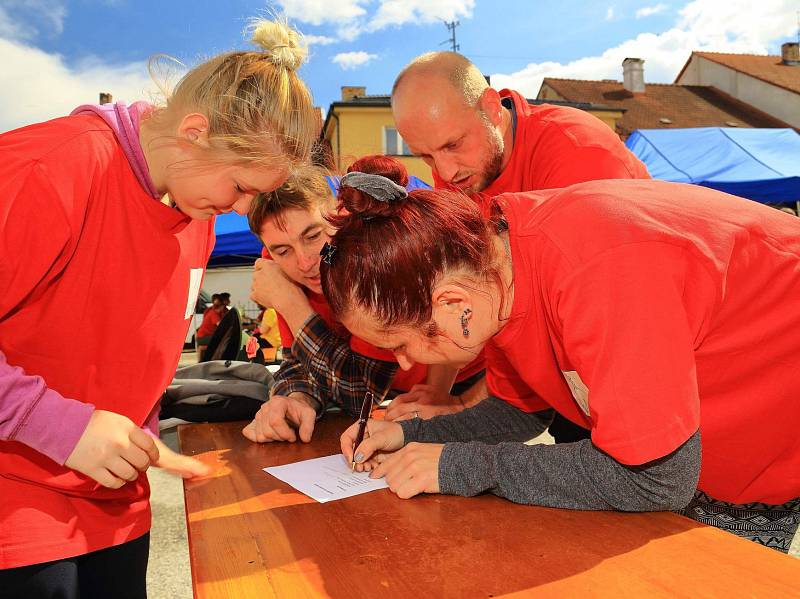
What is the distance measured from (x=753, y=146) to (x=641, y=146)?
104 centimetres

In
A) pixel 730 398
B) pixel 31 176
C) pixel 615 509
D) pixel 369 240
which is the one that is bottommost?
pixel 615 509

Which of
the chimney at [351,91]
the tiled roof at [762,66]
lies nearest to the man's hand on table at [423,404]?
the chimney at [351,91]

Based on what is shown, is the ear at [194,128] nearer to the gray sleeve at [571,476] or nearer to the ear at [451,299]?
the ear at [451,299]

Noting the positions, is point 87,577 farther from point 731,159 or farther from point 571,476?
point 731,159

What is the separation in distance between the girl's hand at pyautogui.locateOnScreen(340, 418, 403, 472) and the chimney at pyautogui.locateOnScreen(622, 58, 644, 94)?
23.0m

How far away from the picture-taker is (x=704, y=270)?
0.86m

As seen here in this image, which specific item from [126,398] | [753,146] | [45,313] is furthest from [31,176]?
[753,146]

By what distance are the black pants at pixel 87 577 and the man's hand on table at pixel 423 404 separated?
0.65 metres

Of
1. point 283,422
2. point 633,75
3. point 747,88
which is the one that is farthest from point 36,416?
point 747,88

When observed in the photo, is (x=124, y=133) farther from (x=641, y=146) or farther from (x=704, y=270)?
(x=641, y=146)

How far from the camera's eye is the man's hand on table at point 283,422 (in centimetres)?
160

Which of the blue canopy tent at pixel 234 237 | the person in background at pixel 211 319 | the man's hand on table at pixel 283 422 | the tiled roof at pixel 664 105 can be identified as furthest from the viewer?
the tiled roof at pixel 664 105

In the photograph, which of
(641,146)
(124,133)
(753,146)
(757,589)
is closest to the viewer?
(757,589)

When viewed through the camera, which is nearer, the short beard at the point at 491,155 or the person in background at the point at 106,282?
the person in background at the point at 106,282
